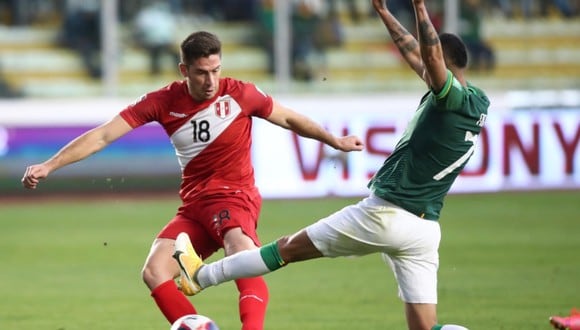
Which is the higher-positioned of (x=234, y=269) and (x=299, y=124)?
(x=299, y=124)

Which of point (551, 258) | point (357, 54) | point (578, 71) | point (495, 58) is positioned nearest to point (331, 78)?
point (357, 54)

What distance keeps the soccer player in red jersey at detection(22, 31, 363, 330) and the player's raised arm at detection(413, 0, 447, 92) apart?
3.95 ft

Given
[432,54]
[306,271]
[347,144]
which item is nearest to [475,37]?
[306,271]

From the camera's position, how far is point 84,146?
8.26 meters

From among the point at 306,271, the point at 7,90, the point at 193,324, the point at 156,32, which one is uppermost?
the point at 156,32

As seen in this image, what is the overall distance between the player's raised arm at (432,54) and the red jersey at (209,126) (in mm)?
1514

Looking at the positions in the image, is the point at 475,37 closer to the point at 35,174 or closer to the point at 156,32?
the point at 156,32

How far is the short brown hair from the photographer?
816 centimetres

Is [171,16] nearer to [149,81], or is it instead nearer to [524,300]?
[149,81]

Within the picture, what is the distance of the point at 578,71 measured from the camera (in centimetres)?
2286

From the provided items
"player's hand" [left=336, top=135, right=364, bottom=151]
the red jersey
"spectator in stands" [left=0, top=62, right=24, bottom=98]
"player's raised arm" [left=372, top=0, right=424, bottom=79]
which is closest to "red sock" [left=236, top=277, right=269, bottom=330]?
the red jersey

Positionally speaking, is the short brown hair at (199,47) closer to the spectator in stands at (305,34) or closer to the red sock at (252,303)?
the red sock at (252,303)

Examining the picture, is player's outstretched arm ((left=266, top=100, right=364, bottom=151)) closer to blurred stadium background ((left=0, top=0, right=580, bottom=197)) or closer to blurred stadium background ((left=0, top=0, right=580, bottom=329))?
blurred stadium background ((left=0, top=0, right=580, bottom=329))

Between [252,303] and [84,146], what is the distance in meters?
1.43
